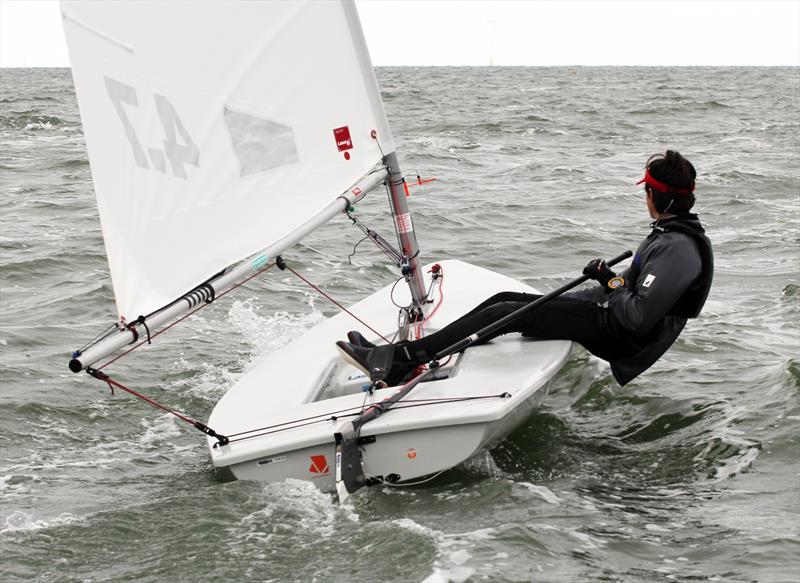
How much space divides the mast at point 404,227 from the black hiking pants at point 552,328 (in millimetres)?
674

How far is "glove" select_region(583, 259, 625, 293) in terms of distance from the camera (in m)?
4.35

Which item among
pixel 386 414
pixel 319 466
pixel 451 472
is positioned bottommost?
pixel 451 472

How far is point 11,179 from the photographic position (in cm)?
1376

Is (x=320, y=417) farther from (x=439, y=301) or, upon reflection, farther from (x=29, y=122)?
(x=29, y=122)

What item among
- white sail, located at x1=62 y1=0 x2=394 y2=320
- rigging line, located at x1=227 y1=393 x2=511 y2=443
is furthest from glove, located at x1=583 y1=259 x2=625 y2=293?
white sail, located at x1=62 y1=0 x2=394 y2=320

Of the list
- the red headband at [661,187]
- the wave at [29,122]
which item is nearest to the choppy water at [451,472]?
the red headband at [661,187]

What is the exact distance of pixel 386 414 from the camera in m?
4.20

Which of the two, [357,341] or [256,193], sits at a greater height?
[256,193]

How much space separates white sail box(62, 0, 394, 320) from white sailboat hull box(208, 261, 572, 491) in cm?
77

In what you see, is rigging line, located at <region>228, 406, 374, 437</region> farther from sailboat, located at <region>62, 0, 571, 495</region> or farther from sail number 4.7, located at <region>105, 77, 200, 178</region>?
sail number 4.7, located at <region>105, 77, 200, 178</region>

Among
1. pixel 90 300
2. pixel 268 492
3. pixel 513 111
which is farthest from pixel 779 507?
pixel 513 111

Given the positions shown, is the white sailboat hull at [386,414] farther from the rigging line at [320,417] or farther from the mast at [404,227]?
the mast at [404,227]

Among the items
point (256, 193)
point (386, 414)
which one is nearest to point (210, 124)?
point (256, 193)

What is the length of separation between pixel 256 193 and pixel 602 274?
1.60 meters
